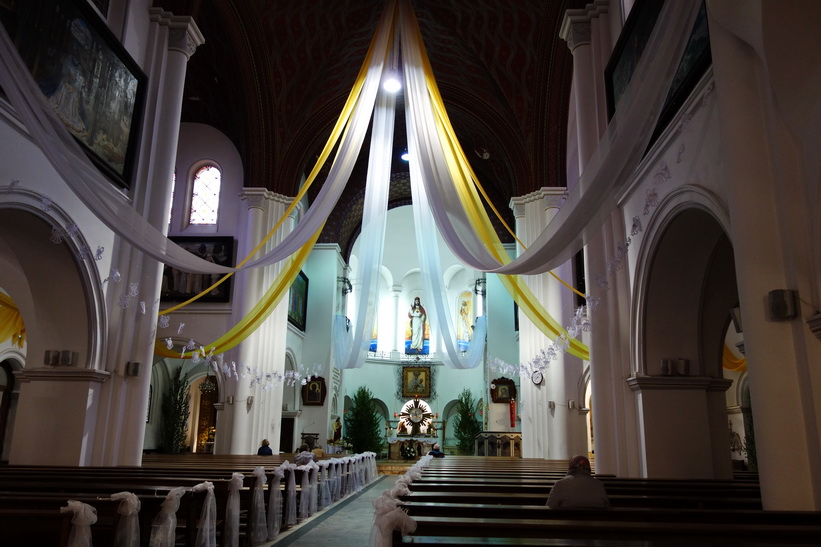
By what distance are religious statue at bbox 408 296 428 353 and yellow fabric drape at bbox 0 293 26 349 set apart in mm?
16704

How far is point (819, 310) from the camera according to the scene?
4.98 m

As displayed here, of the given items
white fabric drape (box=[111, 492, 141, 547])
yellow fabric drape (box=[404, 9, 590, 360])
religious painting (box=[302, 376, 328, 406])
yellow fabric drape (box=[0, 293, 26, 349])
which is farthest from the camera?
religious painting (box=[302, 376, 328, 406])

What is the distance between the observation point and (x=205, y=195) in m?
18.0

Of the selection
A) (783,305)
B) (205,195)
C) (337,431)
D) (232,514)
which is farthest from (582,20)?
(337,431)

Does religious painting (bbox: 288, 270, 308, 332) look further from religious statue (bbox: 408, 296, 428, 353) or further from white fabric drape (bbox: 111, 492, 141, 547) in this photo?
white fabric drape (bbox: 111, 492, 141, 547)

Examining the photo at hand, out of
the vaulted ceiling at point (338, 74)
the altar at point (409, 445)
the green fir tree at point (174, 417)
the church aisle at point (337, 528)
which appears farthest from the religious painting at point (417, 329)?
the church aisle at point (337, 528)

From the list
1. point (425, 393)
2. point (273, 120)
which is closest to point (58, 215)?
point (273, 120)

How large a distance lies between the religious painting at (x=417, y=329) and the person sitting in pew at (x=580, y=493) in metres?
23.9

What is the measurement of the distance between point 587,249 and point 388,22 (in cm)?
416

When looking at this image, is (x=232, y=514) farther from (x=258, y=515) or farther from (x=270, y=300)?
(x=270, y=300)

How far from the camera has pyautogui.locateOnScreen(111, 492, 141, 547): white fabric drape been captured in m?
4.65

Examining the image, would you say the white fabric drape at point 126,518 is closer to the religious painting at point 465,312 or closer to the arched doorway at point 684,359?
the arched doorway at point 684,359

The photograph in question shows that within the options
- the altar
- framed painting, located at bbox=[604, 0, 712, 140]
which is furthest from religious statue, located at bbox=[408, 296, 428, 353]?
framed painting, located at bbox=[604, 0, 712, 140]

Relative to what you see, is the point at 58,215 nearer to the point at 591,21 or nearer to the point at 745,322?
the point at 745,322
